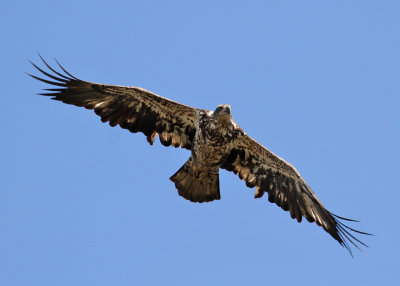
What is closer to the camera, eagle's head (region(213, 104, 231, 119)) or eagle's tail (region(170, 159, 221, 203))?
eagle's head (region(213, 104, 231, 119))

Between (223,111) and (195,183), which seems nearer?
(223,111)

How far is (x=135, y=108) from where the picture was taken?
58.3 ft

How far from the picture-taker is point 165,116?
17953 mm

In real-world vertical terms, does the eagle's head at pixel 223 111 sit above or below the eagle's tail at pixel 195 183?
above

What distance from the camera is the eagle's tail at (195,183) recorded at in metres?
18.0

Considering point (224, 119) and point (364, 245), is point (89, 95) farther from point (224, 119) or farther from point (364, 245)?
point (364, 245)

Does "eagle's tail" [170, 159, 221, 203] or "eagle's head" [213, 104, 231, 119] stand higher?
"eagle's head" [213, 104, 231, 119]

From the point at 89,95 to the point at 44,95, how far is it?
0.91m

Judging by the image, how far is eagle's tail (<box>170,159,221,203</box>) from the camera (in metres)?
18.0

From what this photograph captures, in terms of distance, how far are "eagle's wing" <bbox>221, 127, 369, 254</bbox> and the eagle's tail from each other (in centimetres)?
54

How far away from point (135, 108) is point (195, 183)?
1927mm

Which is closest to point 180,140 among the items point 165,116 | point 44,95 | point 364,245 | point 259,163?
point 165,116

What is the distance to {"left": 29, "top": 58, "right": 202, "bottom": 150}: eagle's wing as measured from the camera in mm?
17250

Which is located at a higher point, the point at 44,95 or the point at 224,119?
the point at 224,119
